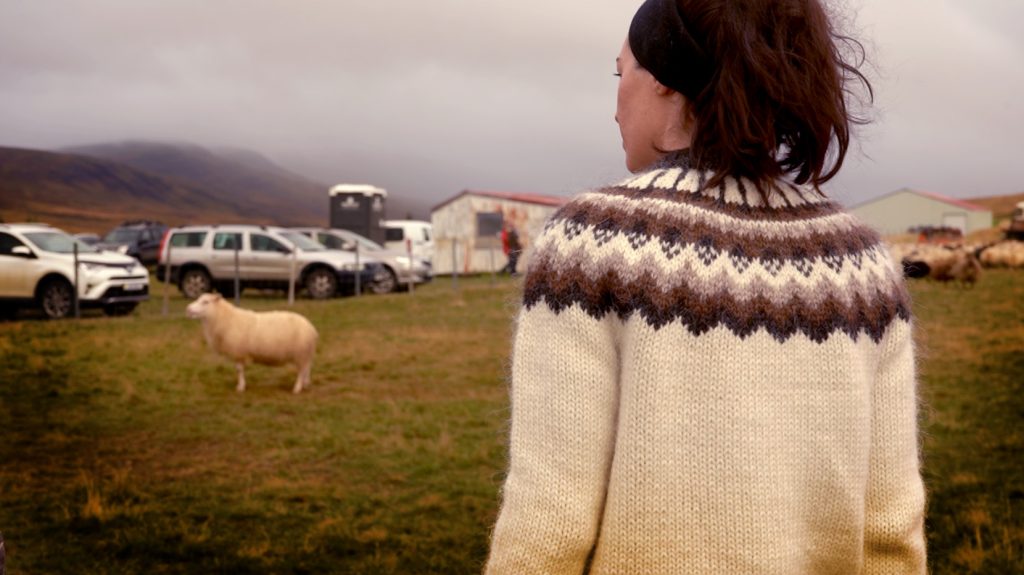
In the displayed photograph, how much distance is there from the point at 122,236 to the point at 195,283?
13.1 metres

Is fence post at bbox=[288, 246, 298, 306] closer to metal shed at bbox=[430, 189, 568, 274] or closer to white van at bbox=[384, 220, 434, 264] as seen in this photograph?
white van at bbox=[384, 220, 434, 264]

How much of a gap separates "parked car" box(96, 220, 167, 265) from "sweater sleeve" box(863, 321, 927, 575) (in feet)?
97.4

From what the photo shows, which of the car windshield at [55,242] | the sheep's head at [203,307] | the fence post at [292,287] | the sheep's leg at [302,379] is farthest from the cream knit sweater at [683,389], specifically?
the fence post at [292,287]

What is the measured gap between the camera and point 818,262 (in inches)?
63.8

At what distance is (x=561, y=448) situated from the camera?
1498mm

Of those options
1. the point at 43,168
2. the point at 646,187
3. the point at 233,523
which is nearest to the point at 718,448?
the point at 646,187

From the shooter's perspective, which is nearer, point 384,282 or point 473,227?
point 384,282

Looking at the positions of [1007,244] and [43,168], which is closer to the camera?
[43,168]

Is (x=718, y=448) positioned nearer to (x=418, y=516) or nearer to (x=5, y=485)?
(x=418, y=516)

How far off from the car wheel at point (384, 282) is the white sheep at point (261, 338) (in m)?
11.0

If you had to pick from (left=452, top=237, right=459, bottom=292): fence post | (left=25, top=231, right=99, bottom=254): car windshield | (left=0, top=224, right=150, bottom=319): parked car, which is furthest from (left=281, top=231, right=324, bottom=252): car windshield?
(left=25, top=231, right=99, bottom=254): car windshield

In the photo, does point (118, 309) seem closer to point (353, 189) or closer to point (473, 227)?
point (353, 189)

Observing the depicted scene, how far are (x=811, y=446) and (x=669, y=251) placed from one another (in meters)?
0.40

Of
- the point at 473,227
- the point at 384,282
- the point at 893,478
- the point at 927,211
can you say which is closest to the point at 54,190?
the point at 893,478
